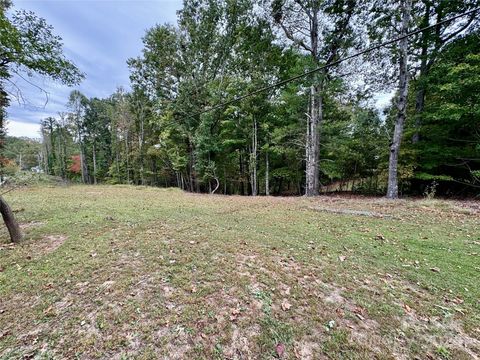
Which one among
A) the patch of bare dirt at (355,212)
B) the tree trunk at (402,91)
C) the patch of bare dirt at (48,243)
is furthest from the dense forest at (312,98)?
the patch of bare dirt at (48,243)

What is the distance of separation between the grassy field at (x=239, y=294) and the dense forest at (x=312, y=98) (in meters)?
4.42

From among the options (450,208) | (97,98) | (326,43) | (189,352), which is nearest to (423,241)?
(450,208)

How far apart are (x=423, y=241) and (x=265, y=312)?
427 centimetres

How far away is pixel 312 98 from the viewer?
447 inches

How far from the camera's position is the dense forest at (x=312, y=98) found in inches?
379

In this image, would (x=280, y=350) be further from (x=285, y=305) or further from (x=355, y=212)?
(x=355, y=212)

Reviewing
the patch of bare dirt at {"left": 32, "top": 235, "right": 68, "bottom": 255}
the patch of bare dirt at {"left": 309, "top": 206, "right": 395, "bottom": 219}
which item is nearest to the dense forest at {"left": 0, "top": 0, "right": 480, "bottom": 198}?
the patch of bare dirt at {"left": 309, "top": 206, "right": 395, "bottom": 219}

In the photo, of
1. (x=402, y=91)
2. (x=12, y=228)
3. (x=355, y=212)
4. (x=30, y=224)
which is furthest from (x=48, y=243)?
(x=402, y=91)

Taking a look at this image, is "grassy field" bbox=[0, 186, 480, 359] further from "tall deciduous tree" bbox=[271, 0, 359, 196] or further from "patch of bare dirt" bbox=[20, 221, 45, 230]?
"tall deciduous tree" bbox=[271, 0, 359, 196]

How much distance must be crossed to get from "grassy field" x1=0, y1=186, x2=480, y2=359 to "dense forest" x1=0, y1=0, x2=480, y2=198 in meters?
4.42

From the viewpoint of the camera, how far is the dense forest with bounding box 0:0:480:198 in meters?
9.62

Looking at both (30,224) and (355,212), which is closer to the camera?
(30,224)

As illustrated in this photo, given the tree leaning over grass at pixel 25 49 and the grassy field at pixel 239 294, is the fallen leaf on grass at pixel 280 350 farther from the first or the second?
the tree leaning over grass at pixel 25 49

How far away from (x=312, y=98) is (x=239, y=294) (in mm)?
11271
